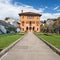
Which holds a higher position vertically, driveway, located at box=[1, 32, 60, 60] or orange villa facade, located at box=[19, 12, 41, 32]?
orange villa facade, located at box=[19, 12, 41, 32]

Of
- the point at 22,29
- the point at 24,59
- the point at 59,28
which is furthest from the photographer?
the point at 22,29

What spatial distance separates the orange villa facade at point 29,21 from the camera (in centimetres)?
13488

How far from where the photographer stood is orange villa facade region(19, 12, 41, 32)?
443ft

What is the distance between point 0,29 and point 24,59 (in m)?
50.0

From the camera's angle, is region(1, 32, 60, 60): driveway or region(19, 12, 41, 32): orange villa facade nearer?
region(1, 32, 60, 60): driveway

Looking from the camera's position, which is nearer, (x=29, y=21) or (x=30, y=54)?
(x=30, y=54)

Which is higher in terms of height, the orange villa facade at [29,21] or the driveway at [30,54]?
the orange villa facade at [29,21]

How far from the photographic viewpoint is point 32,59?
40.0ft

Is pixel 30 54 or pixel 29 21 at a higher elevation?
pixel 29 21

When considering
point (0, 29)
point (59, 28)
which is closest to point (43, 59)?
point (0, 29)

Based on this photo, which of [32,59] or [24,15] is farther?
[24,15]

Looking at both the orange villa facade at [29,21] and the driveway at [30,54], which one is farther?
the orange villa facade at [29,21]

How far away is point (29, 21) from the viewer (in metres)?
136

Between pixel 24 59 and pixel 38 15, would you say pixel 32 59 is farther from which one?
pixel 38 15
